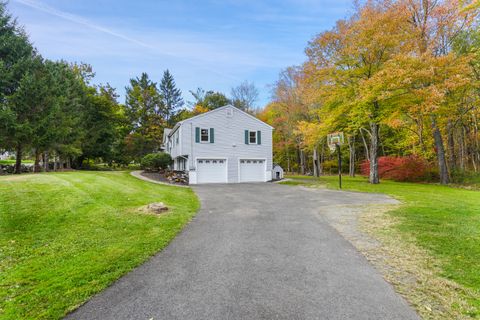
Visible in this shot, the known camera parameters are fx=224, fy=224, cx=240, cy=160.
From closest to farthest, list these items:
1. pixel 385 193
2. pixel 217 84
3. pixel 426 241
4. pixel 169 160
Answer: pixel 426 241
pixel 385 193
pixel 169 160
pixel 217 84

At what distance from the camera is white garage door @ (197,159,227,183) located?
1661cm

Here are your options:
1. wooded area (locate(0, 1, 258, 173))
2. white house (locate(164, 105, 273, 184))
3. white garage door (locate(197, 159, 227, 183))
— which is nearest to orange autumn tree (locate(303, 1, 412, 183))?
white house (locate(164, 105, 273, 184))

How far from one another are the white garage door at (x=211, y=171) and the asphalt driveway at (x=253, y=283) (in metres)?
11.5

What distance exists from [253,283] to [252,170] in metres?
15.2

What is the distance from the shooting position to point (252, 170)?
18.1 meters

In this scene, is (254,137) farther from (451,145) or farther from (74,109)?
(74,109)

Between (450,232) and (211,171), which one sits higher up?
(211,171)

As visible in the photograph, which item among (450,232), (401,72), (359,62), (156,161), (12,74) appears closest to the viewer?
(450,232)

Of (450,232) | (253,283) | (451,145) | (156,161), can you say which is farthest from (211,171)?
(451,145)

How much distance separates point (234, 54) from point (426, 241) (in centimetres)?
1670

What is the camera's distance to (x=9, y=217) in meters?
5.43

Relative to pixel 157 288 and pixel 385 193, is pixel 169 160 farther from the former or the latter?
pixel 157 288

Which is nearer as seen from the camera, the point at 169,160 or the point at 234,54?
the point at 234,54

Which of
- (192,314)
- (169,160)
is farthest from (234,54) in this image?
(192,314)
